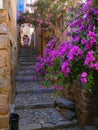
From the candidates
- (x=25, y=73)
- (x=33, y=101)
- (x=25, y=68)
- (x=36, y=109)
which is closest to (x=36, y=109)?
(x=36, y=109)

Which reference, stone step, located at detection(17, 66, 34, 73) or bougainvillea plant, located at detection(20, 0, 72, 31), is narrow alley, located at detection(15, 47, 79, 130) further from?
bougainvillea plant, located at detection(20, 0, 72, 31)

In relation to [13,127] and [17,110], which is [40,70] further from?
[17,110]

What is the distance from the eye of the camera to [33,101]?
7.56m

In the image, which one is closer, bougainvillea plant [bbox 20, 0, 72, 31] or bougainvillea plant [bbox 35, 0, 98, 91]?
bougainvillea plant [bbox 35, 0, 98, 91]

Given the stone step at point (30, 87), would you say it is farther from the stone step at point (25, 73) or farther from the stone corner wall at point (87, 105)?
the stone corner wall at point (87, 105)

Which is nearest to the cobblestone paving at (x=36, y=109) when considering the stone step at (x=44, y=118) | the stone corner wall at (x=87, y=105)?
the stone step at (x=44, y=118)

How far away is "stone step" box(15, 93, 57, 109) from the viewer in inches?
275

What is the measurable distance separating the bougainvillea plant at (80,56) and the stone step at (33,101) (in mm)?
3408

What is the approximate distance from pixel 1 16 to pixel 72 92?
336 centimetres

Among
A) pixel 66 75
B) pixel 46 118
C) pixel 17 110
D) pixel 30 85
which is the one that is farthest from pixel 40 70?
pixel 30 85

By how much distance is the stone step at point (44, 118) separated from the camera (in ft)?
18.9

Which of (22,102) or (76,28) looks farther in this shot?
(22,102)

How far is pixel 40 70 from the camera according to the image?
3.96 m

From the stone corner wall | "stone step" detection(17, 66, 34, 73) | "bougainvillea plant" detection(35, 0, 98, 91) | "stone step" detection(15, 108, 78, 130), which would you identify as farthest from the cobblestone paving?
"bougainvillea plant" detection(35, 0, 98, 91)
